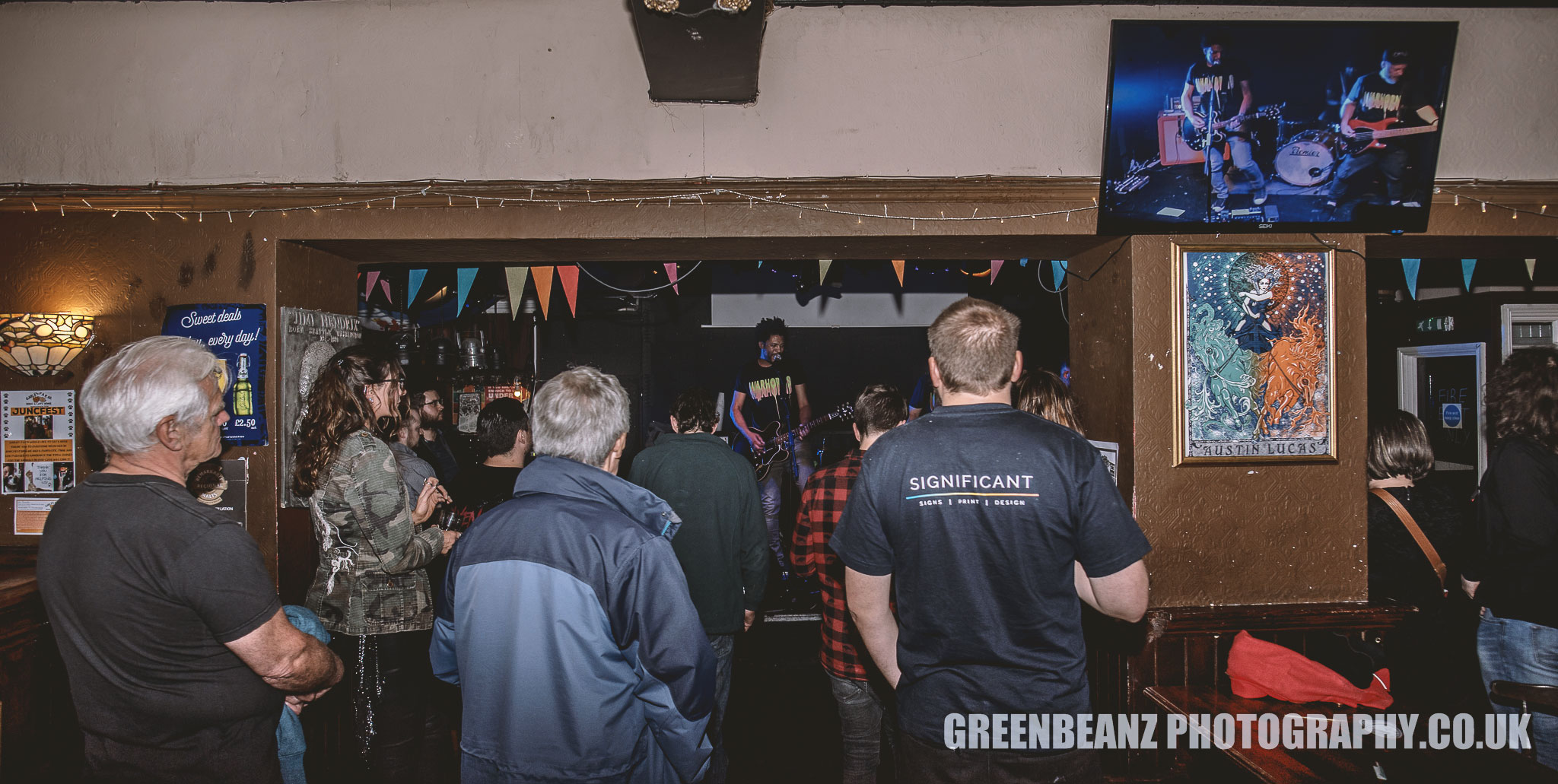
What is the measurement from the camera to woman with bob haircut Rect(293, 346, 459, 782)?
2373 mm

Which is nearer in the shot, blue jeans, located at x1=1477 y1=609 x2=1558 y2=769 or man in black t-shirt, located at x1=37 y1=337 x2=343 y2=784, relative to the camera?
man in black t-shirt, located at x1=37 y1=337 x2=343 y2=784

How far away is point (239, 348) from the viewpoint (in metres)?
3.14

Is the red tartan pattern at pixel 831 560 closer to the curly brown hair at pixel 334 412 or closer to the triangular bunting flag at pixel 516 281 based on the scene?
the curly brown hair at pixel 334 412

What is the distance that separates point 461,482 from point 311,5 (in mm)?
2201

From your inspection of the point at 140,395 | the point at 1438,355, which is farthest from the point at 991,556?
the point at 1438,355

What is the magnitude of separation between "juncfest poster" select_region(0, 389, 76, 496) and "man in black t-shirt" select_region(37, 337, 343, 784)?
7.52ft

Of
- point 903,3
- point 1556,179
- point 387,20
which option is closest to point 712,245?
point 903,3

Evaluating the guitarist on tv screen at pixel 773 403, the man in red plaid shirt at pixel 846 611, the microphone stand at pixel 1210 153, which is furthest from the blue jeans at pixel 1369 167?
the guitarist on tv screen at pixel 773 403

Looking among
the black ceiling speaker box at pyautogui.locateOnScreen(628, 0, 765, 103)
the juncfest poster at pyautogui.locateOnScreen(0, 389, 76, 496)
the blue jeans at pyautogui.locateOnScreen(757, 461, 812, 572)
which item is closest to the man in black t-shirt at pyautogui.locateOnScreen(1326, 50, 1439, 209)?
the black ceiling speaker box at pyautogui.locateOnScreen(628, 0, 765, 103)

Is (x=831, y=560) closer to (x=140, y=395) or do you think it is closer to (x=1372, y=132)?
(x=140, y=395)

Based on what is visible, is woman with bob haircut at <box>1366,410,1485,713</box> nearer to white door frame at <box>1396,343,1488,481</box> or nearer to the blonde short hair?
the blonde short hair

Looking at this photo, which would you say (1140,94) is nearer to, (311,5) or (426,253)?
(426,253)

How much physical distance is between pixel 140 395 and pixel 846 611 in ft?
6.92

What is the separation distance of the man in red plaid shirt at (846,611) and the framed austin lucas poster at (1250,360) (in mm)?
1376
